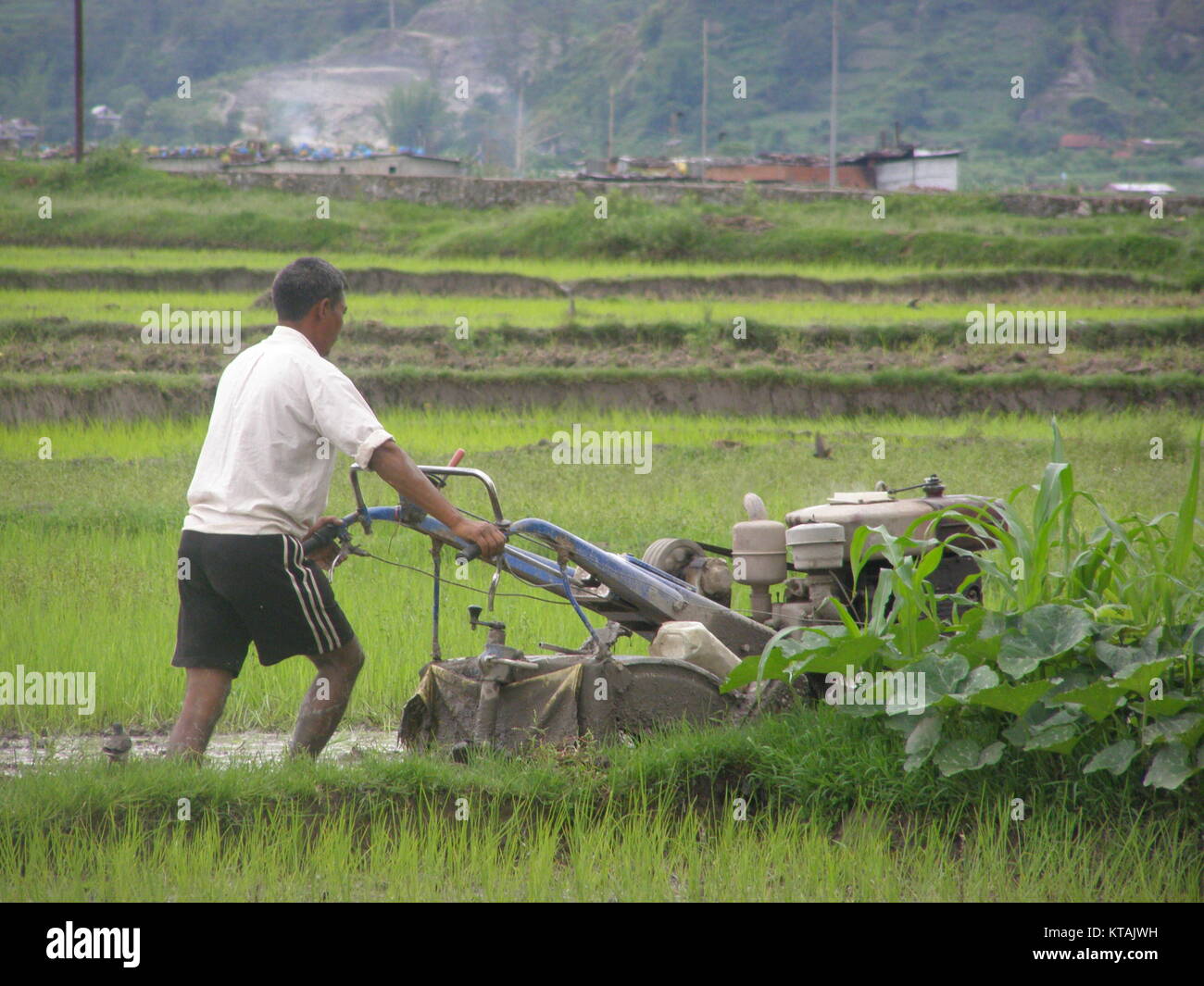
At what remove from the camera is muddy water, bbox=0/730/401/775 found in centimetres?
461

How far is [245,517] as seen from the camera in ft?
12.5

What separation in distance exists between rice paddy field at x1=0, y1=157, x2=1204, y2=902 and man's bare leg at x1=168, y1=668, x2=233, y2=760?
3.7 inches

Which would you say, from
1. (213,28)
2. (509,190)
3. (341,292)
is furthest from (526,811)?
(213,28)

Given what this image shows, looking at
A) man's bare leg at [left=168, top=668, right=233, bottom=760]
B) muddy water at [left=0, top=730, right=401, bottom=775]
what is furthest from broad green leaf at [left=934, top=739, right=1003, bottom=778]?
man's bare leg at [left=168, top=668, right=233, bottom=760]

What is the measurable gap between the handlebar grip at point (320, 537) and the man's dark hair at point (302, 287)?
68cm

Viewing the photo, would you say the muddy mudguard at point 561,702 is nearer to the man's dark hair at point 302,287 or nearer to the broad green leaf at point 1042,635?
the broad green leaf at point 1042,635

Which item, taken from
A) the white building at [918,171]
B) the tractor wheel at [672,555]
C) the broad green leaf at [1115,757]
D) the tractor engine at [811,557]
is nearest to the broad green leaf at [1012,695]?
the broad green leaf at [1115,757]

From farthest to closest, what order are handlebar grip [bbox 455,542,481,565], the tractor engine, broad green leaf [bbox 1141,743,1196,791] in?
1. the tractor engine
2. handlebar grip [bbox 455,542,481,565]
3. broad green leaf [bbox 1141,743,1196,791]

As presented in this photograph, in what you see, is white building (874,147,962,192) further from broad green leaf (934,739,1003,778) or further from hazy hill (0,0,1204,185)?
broad green leaf (934,739,1003,778)

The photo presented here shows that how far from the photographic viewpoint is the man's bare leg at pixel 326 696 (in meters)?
4.07

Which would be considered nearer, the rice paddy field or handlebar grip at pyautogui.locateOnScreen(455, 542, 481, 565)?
the rice paddy field

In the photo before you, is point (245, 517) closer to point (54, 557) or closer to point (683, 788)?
point (683, 788)

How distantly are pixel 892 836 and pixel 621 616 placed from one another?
1.28m

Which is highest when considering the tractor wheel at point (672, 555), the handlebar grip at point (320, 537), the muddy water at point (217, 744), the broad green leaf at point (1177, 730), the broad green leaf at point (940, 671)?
the handlebar grip at point (320, 537)
